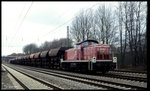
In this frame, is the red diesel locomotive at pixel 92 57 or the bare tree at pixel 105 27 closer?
the red diesel locomotive at pixel 92 57

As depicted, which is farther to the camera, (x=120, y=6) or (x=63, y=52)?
(x=120, y=6)

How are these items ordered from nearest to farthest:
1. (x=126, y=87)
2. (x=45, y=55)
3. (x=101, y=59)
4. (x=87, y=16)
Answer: (x=126, y=87) → (x=101, y=59) → (x=45, y=55) → (x=87, y=16)

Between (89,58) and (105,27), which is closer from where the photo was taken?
(89,58)

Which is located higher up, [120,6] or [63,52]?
[120,6]

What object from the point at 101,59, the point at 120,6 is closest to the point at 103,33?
the point at 120,6

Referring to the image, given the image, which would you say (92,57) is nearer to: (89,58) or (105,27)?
(89,58)

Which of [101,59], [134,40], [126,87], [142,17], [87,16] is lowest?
[126,87]

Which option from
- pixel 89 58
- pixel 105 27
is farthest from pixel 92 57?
pixel 105 27

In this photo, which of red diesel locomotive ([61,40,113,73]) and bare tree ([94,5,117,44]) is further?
bare tree ([94,5,117,44])

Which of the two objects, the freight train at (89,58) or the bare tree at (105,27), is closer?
the freight train at (89,58)

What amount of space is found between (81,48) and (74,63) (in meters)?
2.27

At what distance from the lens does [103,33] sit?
45.0 meters

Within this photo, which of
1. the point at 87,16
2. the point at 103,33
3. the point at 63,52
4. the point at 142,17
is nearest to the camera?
the point at 63,52

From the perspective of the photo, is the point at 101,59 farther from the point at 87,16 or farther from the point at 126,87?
the point at 87,16
